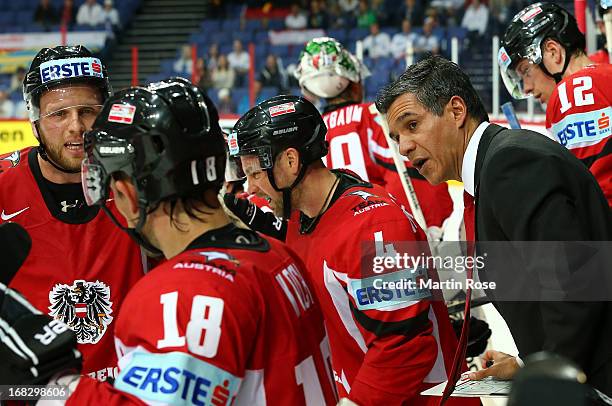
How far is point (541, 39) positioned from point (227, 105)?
25.8 ft

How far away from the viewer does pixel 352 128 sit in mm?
4777

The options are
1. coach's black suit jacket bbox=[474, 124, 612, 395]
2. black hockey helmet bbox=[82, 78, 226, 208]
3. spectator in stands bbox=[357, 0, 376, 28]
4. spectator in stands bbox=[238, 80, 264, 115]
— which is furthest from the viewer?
spectator in stands bbox=[357, 0, 376, 28]

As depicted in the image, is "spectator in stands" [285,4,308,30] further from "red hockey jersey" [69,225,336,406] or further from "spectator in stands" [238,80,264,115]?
"red hockey jersey" [69,225,336,406]

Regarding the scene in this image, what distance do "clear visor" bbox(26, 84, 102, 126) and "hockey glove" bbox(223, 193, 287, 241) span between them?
2.43 ft

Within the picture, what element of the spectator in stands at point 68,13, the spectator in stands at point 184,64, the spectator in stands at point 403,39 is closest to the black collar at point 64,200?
the spectator in stands at point 403,39

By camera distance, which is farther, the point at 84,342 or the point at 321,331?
the point at 84,342

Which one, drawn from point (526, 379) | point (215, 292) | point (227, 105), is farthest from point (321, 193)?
point (227, 105)

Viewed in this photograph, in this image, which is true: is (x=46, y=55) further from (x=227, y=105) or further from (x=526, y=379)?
(x=227, y=105)

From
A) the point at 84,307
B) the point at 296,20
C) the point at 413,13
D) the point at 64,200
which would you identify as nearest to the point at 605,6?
the point at 64,200

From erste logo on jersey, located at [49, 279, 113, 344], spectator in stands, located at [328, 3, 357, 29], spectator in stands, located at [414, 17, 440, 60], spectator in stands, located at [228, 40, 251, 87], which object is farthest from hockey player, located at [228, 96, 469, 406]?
spectator in stands, located at [328, 3, 357, 29]

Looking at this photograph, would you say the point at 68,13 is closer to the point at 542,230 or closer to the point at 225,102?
the point at 225,102

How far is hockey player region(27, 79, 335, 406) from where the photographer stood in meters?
1.64

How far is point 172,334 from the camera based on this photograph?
5.37ft

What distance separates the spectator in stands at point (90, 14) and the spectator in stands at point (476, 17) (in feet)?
21.0
